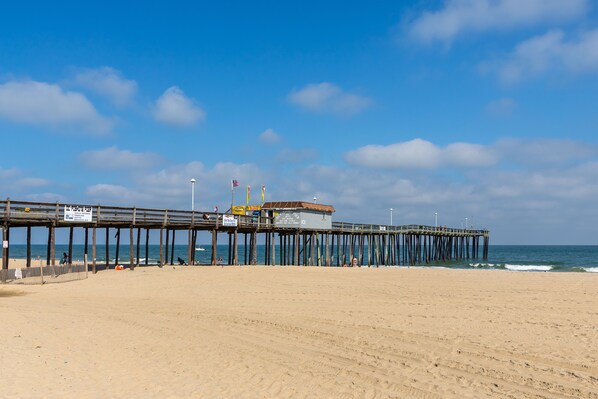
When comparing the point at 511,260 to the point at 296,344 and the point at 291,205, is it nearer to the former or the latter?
the point at 291,205

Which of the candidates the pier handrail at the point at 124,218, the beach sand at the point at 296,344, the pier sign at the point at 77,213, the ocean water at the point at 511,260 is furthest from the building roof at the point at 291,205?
the beach sand at the point at 296,344

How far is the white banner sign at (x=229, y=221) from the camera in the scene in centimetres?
3336

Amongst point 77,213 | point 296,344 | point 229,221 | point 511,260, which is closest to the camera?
point 296,344

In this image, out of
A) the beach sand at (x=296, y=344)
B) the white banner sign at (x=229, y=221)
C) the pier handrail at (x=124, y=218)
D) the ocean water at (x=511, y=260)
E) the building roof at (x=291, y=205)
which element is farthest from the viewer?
the ocean water at (x=511, y=260)

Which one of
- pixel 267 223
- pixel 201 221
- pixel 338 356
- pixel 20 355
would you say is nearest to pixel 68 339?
pixel 20 355

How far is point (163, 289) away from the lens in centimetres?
2022

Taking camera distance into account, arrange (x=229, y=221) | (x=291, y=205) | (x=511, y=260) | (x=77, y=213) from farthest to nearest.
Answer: (x=511, y=260) < (x=291, y=205) < (x=229, y=221) < (x=77, y=213)

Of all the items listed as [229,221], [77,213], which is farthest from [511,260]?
[77,213]

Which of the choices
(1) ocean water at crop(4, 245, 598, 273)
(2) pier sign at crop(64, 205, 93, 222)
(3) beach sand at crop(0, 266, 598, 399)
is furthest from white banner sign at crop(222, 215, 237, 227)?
(3) beach sand at crop(0, 266, 598, 399)

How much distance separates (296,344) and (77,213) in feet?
58.6

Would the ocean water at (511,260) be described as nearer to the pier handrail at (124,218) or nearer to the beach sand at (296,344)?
the pier handrail at (124,218)

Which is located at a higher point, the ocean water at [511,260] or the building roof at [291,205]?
the building roof at [291,205]

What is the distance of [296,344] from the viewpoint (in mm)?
10547

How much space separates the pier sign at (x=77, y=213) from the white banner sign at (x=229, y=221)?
31.4ft
